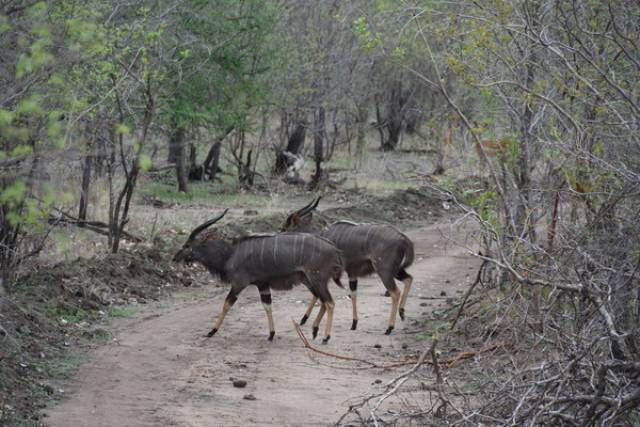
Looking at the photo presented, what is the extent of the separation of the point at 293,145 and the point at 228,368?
58.1ft

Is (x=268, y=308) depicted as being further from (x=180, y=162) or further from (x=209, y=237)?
(x=180, y=162)

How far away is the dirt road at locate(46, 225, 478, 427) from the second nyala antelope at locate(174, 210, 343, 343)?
1.37 ft

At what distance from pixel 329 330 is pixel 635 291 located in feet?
15.2

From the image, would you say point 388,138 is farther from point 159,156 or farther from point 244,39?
point 244,39

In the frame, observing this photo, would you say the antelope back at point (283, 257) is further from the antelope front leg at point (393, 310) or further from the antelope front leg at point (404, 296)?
the antelope front leg at point (404, 296)

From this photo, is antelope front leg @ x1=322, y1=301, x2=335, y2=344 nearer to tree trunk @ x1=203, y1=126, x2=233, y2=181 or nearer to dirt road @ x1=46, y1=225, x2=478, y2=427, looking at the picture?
dirt road @ x1=46, y1=225, x2=478, y2=427

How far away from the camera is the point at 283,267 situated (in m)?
11.1

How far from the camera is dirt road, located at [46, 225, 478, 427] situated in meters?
7.93

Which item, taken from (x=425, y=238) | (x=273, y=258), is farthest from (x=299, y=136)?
(x=273, y=258)

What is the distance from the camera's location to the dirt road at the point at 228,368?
793 cm

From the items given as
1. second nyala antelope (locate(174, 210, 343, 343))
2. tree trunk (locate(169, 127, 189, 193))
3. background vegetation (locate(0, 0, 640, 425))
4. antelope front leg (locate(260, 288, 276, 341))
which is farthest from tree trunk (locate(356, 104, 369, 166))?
antelope front leg (locate(260, 288, 276, 341))

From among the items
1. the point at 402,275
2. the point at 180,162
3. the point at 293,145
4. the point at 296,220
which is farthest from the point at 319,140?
the point at 402,275

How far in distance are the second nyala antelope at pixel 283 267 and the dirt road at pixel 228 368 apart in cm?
42

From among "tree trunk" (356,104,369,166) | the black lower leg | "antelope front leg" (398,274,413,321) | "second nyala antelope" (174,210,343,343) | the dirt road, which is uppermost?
"tree trunk" (356,104,369,166)
